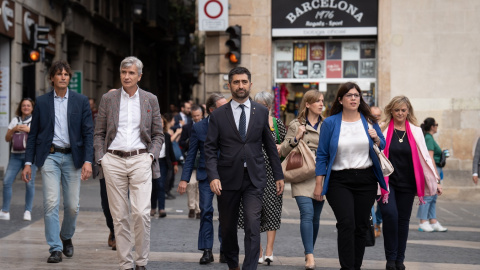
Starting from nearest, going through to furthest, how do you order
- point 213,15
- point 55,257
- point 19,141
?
1. point 55,257
2. point 19,141
3. point 213,15

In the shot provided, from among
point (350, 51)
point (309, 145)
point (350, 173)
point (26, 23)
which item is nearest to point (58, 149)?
point (309, 145)

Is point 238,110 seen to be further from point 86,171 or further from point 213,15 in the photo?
point 213,15

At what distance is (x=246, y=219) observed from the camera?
7488 mm

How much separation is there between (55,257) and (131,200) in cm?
130

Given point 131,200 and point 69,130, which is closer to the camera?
point 131,200

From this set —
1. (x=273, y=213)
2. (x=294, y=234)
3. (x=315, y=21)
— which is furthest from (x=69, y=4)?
(x=273, y=213)

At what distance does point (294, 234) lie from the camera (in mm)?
11844

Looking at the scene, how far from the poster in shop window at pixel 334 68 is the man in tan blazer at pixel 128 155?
11.3 meters

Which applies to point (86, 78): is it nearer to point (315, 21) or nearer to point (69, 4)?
point (69, 4)

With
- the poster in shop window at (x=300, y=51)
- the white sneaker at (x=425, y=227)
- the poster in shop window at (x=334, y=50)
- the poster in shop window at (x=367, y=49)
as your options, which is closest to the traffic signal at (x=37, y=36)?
the poster in shop window at (x=300, y=51)

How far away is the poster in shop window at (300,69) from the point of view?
18.9m

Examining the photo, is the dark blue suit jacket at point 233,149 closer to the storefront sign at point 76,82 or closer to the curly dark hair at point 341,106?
the curly dark hair at point 341,106

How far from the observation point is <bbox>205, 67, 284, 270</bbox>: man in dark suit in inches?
294

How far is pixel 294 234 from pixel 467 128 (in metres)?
7.93
